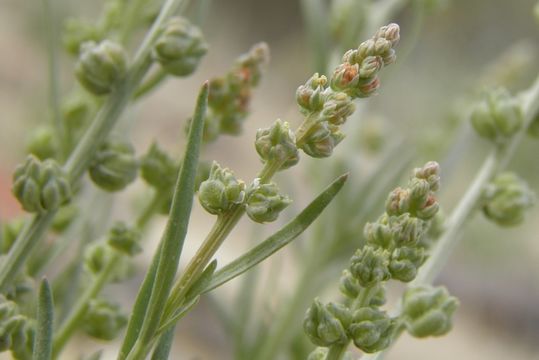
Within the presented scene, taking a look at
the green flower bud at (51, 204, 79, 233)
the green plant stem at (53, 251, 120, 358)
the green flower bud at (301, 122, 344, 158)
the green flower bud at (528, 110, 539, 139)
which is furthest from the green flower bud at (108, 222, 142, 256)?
the green flower bud at (528, 110, 539, 139)

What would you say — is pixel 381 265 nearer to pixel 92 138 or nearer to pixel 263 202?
pixel 263 202

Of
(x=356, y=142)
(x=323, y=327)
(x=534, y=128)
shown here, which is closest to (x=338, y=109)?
(x=323, y=327)

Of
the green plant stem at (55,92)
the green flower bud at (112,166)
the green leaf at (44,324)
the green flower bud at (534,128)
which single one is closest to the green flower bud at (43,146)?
the green plant stem at (55,92)

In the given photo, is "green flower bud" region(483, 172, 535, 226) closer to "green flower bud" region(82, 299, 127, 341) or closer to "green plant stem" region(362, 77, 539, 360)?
"green plant stem" region(362, 77, 539, 360)

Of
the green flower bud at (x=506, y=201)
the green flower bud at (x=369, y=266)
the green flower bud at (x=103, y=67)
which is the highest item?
the green flower bud at (x=506, y=201)

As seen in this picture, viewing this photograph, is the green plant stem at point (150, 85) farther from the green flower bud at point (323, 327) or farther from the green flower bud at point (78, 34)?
the green flower bud at point (323, 327)

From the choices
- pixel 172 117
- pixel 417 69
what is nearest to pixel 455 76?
pixel 417 69
